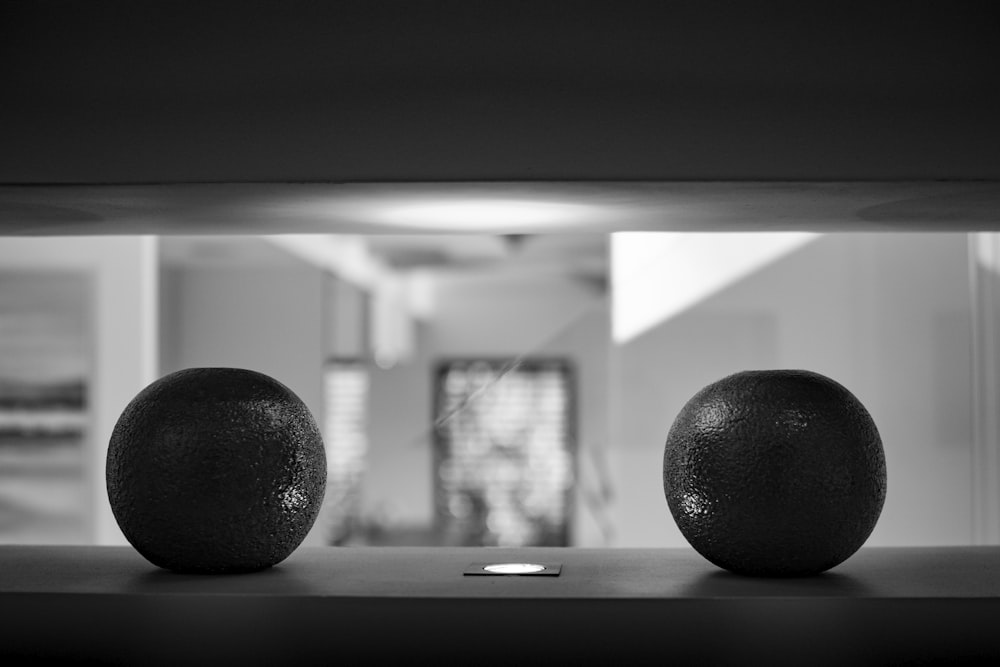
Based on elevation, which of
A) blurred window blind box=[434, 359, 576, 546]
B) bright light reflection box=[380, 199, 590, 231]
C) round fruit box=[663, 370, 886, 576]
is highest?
bright light reflection box=[380, 199, 590, 231]

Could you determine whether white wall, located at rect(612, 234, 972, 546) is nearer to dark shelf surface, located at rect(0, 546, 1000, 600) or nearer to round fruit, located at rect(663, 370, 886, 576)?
dark shelf surface, located at rect(0, 546, 1000, 600)

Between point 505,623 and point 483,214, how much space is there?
0.31 metres

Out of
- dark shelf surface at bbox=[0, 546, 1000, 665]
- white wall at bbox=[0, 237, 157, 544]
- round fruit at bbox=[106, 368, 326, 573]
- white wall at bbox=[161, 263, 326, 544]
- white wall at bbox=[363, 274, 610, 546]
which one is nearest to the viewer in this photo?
dark shelf surface at bbox=[0, 546, 1000, 665]

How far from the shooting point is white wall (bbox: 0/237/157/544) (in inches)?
91.6

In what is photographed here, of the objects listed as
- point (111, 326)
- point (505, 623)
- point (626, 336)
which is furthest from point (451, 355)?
point (505, 623)

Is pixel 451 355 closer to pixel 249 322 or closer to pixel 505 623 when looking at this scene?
pixel 249 322

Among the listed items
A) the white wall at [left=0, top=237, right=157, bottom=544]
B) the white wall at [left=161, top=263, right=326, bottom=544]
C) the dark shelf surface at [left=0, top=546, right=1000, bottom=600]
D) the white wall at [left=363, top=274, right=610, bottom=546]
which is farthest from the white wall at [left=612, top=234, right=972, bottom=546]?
the white wall at [left=363, top=274, right=610, bottom=546]

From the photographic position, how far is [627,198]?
736 millimetres

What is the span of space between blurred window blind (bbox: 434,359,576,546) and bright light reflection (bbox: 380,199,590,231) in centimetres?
736

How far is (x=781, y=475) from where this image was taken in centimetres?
73

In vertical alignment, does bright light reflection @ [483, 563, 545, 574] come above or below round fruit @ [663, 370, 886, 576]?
below

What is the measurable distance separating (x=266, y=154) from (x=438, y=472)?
7963 mm

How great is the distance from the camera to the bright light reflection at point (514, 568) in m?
0.77

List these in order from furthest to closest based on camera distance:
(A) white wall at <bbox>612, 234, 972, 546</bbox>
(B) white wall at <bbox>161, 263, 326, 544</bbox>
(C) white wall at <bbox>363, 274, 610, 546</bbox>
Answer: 1. (C) white wall at <bbox>363, 274, 610, 546</bbox>
2. (B) white wall at <bbox>161, 263, 326, 544</bbox>
3. (A) white wall at <bbox>612, 234, 972, 546</bbox>
